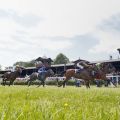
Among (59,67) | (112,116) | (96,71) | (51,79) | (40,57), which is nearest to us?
(112,116)

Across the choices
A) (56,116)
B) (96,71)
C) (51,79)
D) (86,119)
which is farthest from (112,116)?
(51,79)

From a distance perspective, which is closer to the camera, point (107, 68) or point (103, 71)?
point (103, 71)

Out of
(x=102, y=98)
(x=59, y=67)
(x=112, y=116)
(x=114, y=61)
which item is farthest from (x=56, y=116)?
(x=59, y=67)

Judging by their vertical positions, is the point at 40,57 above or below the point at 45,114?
above

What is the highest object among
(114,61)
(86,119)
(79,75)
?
(114,61)

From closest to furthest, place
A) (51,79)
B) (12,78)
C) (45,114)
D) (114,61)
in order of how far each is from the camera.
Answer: (45,114) < (12,78) < (51,79) < (114,61)

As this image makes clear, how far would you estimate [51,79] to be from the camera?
166 feet

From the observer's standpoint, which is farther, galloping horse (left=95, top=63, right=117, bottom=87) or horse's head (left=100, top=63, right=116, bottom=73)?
horse's head (left=100, top=63, right=116, bottom=73)

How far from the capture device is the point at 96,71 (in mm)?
31234

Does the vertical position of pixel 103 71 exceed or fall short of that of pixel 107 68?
it falls short

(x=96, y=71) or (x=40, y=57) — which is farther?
(x=40, y=57)

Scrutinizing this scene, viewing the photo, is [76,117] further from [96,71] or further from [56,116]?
[96,71]

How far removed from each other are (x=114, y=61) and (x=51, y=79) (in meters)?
15.1

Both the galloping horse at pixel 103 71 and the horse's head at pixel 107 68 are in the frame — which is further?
the horse's head at pixel 107 68
